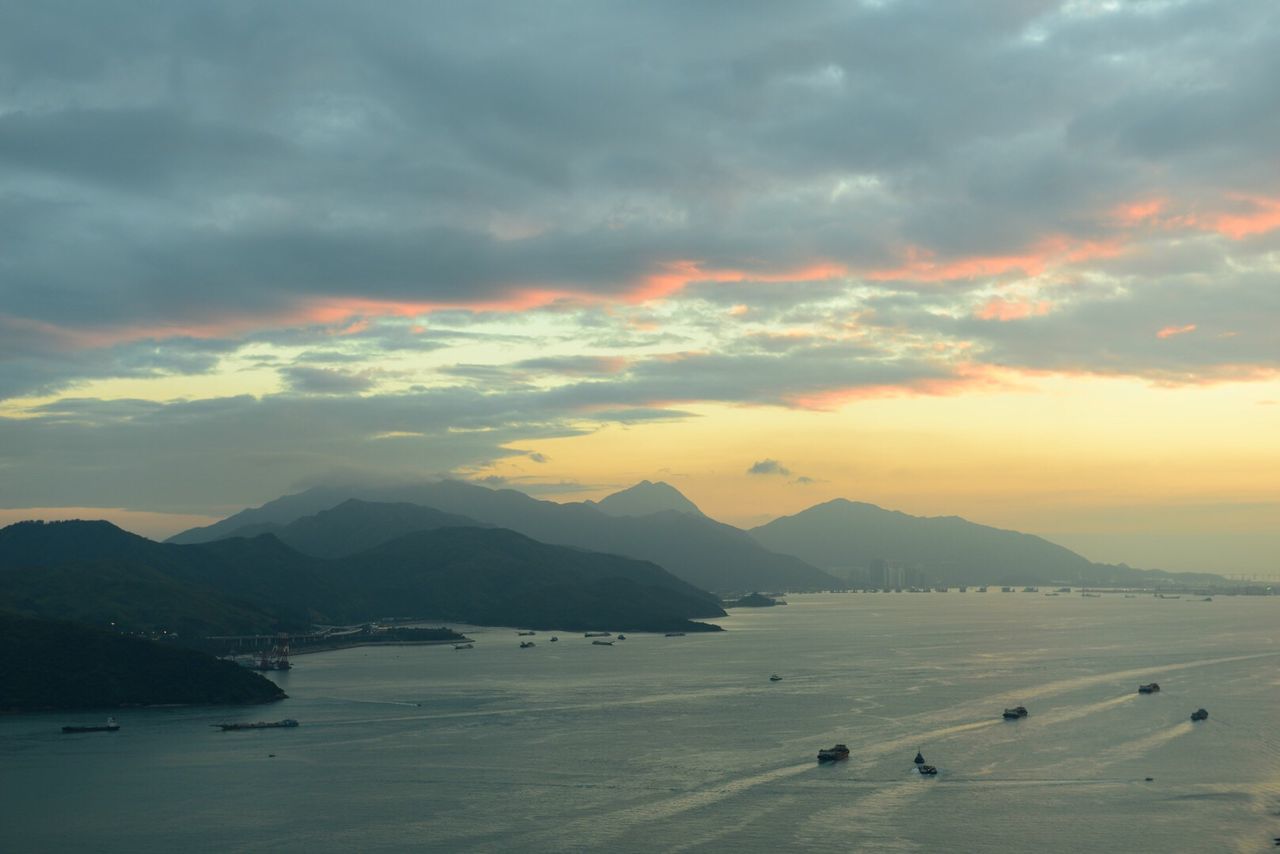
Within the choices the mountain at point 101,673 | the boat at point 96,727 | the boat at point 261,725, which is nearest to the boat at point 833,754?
the boat at point 261,725

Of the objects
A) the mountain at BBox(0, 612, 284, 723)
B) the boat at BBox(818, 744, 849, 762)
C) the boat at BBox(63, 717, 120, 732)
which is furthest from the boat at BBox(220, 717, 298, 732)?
the boat at BBox(818, 744, 849, 762)

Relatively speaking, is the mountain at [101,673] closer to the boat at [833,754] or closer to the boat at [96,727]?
the boat at [96,727]

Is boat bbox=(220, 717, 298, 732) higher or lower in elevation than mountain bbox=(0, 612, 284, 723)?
lower

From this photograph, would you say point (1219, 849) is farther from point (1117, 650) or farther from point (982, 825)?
point (1117, 650)

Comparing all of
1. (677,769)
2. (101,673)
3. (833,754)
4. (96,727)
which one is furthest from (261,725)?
(833,754)

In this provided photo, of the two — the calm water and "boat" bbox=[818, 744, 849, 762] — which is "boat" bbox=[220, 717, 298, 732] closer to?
the calm water

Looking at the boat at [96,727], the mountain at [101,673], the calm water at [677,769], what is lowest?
the calm water at [677,769]

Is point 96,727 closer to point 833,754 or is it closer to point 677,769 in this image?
point 677,769
